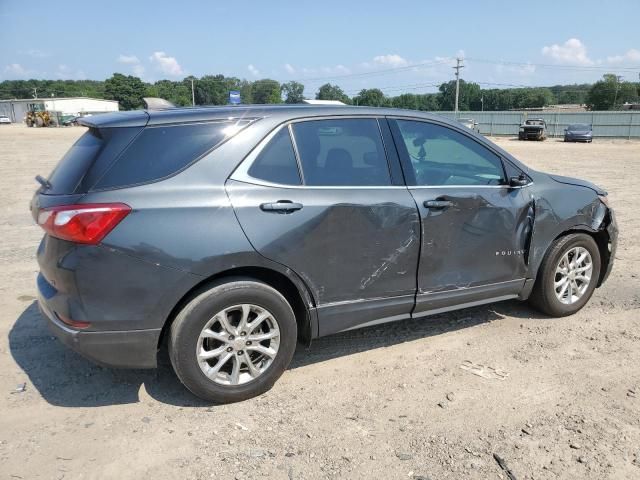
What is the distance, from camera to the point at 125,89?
111125 millimetres

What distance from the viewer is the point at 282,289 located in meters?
3.41

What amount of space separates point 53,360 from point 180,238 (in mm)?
1683

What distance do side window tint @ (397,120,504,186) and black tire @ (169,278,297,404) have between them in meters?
1.49

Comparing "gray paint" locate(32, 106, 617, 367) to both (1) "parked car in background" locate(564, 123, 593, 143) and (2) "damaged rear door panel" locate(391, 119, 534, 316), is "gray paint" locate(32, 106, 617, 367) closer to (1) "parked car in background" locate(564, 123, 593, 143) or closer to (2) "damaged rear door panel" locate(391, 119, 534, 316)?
(2) "damaged rear door panel" locate(391, 119, 534, 316)

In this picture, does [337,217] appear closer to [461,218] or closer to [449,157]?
[461,218]

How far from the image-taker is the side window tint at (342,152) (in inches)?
135

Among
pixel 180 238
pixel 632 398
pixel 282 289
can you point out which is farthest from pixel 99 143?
pixel 632 398

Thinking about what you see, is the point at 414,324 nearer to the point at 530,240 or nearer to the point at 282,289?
the point at 530,240

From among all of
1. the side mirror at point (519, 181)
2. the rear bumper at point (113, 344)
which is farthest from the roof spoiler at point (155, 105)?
the side mirror at point (519, 181)

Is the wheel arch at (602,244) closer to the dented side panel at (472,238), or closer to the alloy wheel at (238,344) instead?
the dented side panel at (472,238)

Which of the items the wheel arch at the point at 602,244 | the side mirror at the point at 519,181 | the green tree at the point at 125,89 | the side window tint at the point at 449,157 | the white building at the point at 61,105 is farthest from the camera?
A: the green tree at the point at 125,89

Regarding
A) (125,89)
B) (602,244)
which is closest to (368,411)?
(602,244)

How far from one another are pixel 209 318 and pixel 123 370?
1054 mm

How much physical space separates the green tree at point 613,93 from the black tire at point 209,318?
108573mm
